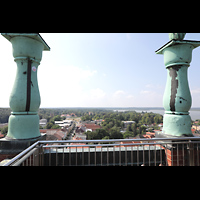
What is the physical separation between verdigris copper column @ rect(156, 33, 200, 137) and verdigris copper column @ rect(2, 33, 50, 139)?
2.84 metres

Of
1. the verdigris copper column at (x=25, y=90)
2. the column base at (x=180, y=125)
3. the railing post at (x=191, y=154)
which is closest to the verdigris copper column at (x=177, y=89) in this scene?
the column base at (x=180, y=125)

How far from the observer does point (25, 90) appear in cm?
225

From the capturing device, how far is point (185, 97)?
248 cm

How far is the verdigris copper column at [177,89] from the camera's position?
249 cm

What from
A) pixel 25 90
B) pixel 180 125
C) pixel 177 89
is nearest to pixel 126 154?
pixel 180 125

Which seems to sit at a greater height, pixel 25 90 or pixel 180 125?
pixel 25 90

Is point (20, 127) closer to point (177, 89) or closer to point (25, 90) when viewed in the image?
point (25, 90)

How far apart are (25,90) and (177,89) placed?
3143mm

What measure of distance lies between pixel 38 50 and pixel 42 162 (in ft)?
7.59

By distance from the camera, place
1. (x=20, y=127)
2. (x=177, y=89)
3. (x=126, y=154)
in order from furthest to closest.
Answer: (x=177, y=89) → (x=126, y=154) → (x=20, y=127)

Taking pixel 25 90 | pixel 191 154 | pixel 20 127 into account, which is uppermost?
pixel 25 90
